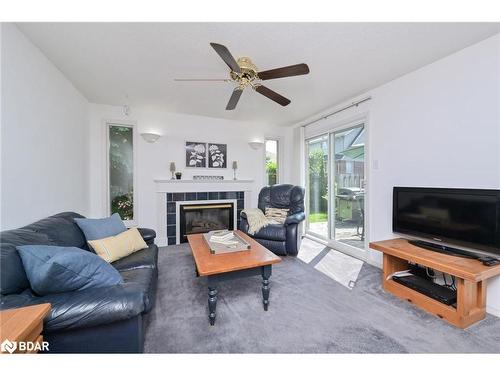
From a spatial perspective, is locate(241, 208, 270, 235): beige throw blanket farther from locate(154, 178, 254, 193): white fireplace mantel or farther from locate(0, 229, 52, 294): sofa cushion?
locate(0, 229, 52, 294): sofa cushion

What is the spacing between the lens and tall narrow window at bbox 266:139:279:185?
4.78 m

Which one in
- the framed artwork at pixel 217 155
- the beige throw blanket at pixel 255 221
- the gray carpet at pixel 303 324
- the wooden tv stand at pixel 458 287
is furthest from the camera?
the framed artwork at pixel 217 155

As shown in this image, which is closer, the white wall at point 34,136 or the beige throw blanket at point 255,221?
the white wall at point 34,136

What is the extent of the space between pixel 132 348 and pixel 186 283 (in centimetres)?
115

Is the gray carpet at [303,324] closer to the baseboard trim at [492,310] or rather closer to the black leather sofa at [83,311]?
the baseboard trim at [492,310]

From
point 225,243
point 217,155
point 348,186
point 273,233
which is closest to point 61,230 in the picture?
point 225,243

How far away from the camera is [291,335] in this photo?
5.12 feet

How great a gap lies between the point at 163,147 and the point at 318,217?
128 inches

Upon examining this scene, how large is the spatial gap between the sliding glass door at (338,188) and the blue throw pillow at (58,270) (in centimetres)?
323

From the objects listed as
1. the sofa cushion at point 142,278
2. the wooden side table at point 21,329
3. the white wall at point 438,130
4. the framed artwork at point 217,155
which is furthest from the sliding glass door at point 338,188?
the wooden side table at point 21,329

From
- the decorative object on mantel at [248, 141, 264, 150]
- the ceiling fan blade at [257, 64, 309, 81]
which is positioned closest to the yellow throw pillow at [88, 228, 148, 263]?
the ceiling fan blade at [257, 64, 309, 81]

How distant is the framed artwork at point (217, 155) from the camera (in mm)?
4172

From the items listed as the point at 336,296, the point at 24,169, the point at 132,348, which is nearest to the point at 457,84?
the point at 336,296
